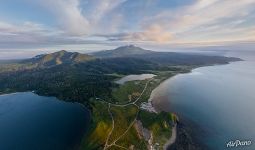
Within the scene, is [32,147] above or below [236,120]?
above

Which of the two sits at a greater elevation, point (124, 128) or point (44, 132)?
point (124, 128)

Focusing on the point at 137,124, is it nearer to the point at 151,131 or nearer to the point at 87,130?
the point at 151,131

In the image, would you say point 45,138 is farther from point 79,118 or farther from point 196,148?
point 196,148

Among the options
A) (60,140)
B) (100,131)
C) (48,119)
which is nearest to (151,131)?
(100,131)

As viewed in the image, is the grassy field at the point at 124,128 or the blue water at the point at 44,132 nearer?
the grassy field at the point at 124,128

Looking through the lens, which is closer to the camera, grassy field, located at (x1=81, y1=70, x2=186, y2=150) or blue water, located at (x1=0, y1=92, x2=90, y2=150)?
grassy field, located at (x1=81, y1=70, x2=186, y2=150)

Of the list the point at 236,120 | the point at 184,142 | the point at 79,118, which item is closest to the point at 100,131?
the point at 79,118

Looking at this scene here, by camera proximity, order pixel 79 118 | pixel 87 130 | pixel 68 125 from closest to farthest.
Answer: pixel 87 130
pixel 68 125
pixel 79 118

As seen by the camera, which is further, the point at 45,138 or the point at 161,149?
the point at 45,138

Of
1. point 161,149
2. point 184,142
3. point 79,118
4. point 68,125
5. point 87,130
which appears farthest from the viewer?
point 79,118

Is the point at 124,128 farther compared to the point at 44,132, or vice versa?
the point at 44,132
